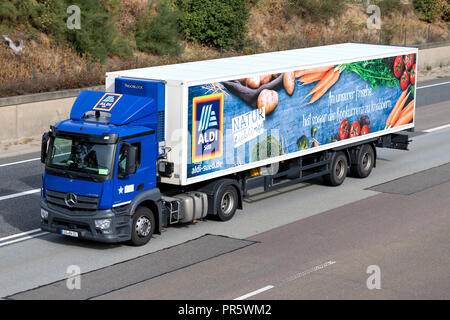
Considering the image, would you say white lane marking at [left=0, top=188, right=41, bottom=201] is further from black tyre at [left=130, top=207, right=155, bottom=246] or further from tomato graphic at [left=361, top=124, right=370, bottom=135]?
tomato graphic at [left=361, top=124, right=370, bottom=135]

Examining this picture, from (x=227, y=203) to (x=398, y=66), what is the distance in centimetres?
752

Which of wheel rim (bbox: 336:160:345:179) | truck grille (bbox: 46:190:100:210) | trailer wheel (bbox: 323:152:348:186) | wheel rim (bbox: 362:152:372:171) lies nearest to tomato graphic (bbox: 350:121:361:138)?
trailer wheel (bbox: 323:152:348:186)

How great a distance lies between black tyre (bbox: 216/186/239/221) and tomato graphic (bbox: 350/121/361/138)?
15.2ft

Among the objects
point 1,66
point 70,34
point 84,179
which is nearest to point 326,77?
point 84,179

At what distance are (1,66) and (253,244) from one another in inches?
611

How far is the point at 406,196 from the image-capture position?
66.1ft

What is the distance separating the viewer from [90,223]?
1520 centimetres

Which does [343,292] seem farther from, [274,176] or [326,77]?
[326,77]

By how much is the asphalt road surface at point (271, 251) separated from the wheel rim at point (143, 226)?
0.31m

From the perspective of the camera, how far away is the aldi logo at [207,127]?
16.3 m

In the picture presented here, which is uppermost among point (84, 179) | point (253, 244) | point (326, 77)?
point (326, 77)

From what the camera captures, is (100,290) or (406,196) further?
(406,196)

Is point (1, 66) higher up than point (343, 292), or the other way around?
point (1, 66)

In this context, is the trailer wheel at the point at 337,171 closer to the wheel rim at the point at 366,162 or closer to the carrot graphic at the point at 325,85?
the wheel rim at the point at 366,162
